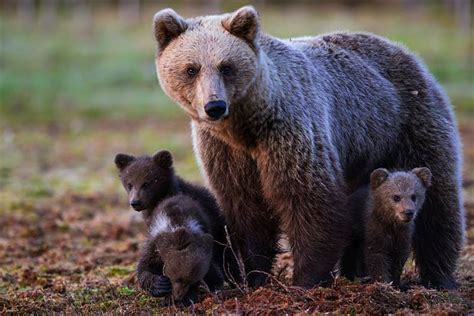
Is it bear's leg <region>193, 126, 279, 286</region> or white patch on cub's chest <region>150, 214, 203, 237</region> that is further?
bear's leg <region>193, 126, 279, 286</region>

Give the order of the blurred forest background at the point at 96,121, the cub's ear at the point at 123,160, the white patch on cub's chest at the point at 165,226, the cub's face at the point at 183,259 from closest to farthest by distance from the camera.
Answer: the cub's face at the point at 183,259
the white patch on cub's chest at the point at 165,226
the cub's ear at the point at 123,160
the blurred forest background at the point at 96,121

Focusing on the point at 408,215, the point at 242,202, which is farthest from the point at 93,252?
the point at 408,215

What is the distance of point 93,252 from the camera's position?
12.0m

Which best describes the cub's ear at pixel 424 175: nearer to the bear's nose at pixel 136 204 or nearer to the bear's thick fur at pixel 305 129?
the bear's thick fur at pixel 305 129

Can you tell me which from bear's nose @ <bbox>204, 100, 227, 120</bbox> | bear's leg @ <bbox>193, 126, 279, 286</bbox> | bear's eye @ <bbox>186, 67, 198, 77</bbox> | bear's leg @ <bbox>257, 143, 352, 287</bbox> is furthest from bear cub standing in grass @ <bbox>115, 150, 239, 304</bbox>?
bear's eye @ <bbox>186, 67, 198, 77</bbox>

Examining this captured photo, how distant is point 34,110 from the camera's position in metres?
26.2

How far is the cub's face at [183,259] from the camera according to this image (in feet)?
26.1

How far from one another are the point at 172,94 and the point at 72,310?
2042mm

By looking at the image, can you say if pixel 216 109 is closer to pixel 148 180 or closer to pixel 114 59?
pixel 148 180

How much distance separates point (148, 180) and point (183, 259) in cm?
158

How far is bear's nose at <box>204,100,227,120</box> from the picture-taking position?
24.7 ft

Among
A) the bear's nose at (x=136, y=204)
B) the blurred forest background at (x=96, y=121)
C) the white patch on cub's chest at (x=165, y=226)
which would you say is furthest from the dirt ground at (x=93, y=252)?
the bear's nose at (x=136, y=204)

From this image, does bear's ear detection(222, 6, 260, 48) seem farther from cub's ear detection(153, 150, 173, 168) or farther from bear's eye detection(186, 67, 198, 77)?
cub's ear detection(153, 150, 173, 168)

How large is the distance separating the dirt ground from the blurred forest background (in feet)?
0.08
